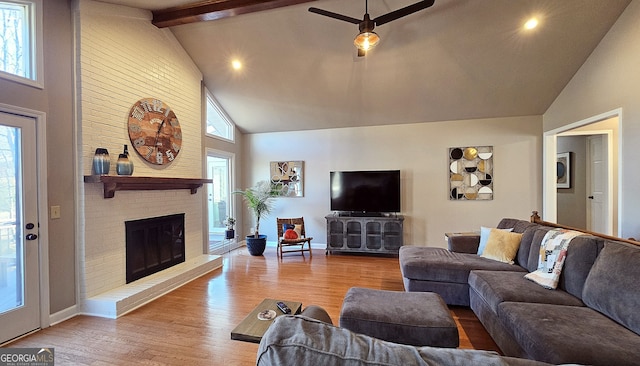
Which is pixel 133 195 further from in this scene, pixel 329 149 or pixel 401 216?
pixel 401 216

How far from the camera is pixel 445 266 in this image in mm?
2982

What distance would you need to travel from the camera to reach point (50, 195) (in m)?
2.70

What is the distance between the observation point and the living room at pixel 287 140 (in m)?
2.79

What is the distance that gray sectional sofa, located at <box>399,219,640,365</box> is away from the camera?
4.96ft

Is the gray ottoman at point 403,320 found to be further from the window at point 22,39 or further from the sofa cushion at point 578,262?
the window at point 22,39

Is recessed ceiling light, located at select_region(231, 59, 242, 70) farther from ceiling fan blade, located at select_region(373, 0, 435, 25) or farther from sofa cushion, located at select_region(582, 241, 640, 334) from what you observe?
sofa cushion, located at select_region(582, 241, 640, 334)

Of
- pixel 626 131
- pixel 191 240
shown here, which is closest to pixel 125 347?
pixel 191 240

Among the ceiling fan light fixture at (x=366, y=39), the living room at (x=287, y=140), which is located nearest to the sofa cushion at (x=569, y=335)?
the living room at (x=287, y=140)

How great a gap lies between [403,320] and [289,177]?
14.4 feet

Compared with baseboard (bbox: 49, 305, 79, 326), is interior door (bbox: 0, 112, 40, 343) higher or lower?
higher

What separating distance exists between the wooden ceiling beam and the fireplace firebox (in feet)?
8.59

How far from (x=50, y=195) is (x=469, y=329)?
4.21 meters

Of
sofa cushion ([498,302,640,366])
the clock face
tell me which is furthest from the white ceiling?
sofa cushion ([498,302,640,366])

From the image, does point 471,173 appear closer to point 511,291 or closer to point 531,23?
point 531,23
